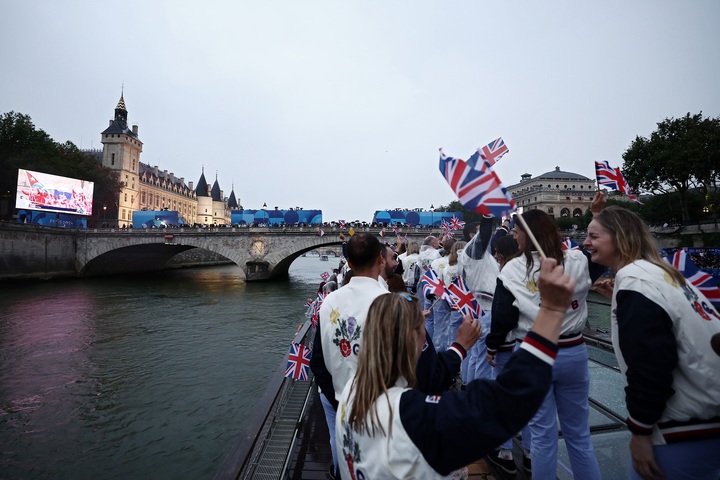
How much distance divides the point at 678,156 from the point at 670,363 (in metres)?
36.4

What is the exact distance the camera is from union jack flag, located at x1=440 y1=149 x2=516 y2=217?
6.04 ft

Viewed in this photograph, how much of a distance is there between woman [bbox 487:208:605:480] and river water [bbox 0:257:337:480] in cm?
491

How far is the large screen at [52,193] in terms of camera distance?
33062 mm

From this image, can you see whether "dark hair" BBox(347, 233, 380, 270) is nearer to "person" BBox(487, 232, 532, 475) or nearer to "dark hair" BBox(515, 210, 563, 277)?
"dark hair" BBox(515, 210, 563, 277)

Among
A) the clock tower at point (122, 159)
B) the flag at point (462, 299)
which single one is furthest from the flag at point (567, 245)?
the clock tower at point (122, 159)

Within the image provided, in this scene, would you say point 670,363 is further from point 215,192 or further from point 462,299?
point 215,192

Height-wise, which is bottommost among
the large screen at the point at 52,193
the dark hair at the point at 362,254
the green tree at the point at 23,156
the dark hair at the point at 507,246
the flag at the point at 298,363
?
the flag at the point at 298,363

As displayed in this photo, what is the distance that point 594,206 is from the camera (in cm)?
303

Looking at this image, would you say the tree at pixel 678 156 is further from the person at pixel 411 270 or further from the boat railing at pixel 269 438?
the boat railing at pixel 269 438

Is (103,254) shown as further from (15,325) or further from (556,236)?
(556,236)

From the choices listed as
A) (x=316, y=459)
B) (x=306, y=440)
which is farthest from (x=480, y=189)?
(x=306, y=440)

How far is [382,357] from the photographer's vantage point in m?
1.50

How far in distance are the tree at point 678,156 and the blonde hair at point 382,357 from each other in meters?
36.5

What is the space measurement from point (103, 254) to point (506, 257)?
43.4 metres
